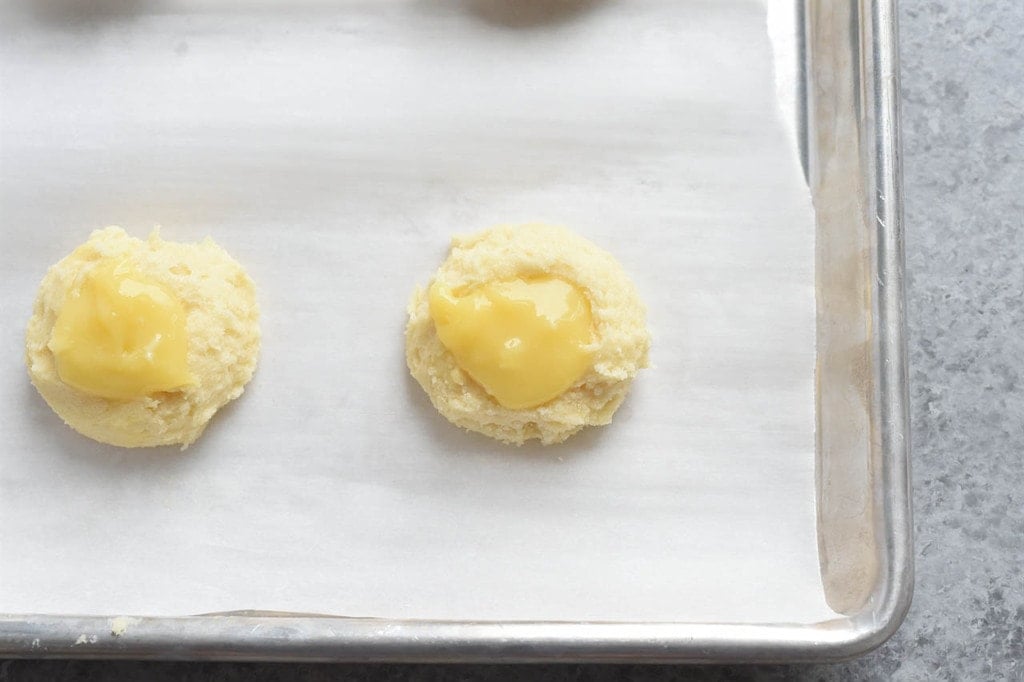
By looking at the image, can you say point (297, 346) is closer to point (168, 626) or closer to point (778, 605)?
point (168, 626)

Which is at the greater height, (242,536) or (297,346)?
(297,346)

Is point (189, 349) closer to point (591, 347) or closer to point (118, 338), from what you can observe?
point (118, 338)

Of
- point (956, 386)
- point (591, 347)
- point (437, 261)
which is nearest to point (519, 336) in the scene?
point (591, 347)

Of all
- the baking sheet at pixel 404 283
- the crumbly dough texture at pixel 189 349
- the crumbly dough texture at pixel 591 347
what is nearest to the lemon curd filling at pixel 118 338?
the crumbly dough texture at pixel 189 349

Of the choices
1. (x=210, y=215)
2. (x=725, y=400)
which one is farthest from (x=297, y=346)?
(x=725, y=400)

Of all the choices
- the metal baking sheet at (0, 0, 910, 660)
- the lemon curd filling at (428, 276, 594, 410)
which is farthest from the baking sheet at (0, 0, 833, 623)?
the lemon curd filling at (428, 276, 594, 410)

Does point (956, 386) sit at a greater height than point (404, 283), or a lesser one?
lesser

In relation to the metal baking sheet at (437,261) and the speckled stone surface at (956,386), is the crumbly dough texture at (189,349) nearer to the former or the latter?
the metal baking sheet at (437,261)
